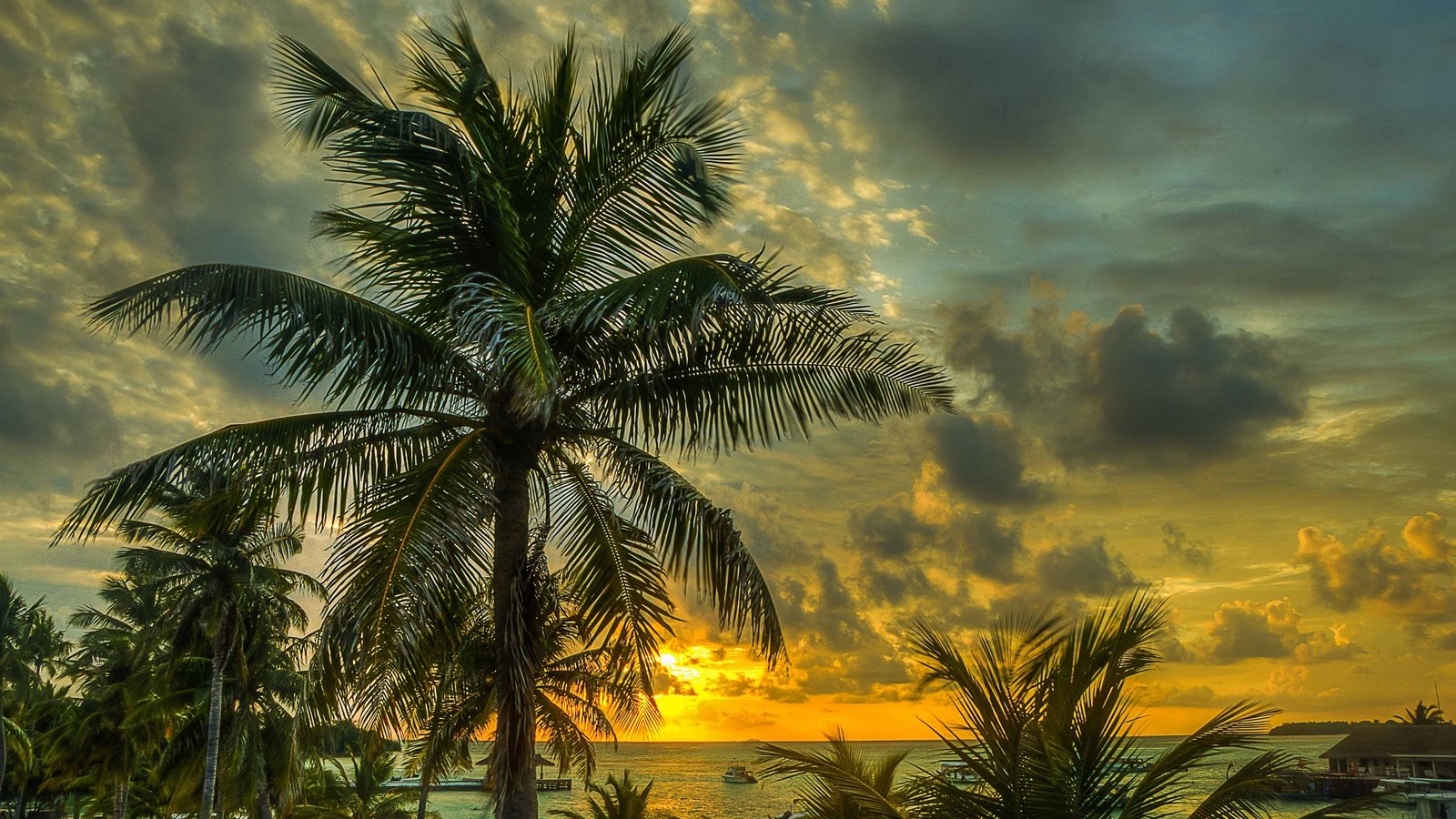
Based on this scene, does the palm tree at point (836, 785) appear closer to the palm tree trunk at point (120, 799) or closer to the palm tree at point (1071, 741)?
the palm tree at point (1071, 741)

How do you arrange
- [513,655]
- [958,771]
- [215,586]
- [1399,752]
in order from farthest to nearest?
[1399,752], [215,586], [513,655], [958,771]

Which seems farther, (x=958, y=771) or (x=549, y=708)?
(x=549, y=708)

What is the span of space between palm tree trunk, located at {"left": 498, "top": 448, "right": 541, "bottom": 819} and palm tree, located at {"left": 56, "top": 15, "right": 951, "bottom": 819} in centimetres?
2

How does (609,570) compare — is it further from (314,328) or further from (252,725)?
(252,725)

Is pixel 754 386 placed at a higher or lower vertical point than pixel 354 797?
higher

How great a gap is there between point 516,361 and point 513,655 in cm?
232

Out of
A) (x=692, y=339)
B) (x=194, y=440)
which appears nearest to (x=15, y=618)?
(x=194, y=440)

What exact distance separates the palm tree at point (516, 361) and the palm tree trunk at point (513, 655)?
21 millimetres

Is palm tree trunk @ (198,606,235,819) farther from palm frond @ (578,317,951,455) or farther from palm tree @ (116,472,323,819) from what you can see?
palm frond @ (578,317,951,455)

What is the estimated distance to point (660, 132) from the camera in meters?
8.34

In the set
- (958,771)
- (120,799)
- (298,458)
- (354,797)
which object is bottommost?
(354,797)

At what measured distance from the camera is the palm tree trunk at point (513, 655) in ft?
24.7

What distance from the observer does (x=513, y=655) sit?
298 inches

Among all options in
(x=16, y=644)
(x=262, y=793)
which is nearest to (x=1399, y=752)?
(x=262, y=793)
